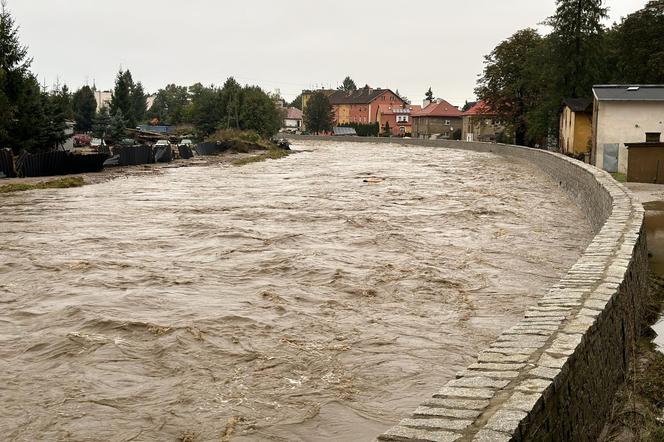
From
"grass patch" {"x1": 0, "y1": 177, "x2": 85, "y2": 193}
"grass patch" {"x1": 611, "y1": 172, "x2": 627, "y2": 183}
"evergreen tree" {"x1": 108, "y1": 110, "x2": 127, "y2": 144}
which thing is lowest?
"grass patch" {"x1": 611, "y1": 172, "x2": 627, "y2": 183}

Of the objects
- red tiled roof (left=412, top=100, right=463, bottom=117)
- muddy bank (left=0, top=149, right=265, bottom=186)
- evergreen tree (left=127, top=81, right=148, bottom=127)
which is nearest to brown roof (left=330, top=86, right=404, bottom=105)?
red tiled roof (left=412, top=100, right=463, bottom=117)

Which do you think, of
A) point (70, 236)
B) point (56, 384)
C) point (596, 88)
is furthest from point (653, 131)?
point (56, 384)

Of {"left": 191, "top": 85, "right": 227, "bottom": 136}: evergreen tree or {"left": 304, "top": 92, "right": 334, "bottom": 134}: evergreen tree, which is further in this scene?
{"left": 304, "top": 92, "right": 334, "bottom": 134}: evergreen tree

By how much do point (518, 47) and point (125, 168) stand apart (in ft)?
138

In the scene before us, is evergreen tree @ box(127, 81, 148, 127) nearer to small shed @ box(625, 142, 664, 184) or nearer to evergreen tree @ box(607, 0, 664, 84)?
evergreen tree @ box(607, 0, 664, 84)

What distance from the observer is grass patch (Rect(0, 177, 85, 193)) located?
92.4ft

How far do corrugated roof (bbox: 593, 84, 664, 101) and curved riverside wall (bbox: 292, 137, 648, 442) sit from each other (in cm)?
2985

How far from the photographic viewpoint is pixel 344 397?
292 inches

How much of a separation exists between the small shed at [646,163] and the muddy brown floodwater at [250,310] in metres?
9.73

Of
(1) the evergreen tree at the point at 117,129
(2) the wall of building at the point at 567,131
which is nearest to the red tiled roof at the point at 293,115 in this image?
(1) the evergreen tree at the point at 117,129

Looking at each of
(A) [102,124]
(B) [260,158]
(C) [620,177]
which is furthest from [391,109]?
(C) [620,177]

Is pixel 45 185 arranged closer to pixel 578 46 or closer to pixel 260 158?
pixel 260 158

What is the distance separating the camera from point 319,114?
133 meters

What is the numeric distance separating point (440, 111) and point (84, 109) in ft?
188
